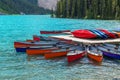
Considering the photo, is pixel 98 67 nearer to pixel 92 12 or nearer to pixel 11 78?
pixel 11 78

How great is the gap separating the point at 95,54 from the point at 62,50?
6.03 meters

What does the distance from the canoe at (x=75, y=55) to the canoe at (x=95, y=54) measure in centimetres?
102

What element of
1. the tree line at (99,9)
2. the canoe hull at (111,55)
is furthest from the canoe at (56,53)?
the tree line at (99,9)

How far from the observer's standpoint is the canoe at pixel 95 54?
46062 millimetres

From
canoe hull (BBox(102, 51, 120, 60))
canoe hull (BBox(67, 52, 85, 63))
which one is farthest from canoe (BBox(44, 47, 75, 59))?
canoe hull (BBox(102, 51, 120, 60))

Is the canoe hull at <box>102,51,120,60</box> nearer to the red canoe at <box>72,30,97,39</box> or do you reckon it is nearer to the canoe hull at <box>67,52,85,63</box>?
the canoe hull at <box>67,52,85,63</box>

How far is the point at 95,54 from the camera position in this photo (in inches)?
1850

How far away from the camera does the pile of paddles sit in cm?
4700

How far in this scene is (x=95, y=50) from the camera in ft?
166

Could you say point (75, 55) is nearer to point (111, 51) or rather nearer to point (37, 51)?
point (111, 51)

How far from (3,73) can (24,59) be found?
9383mm

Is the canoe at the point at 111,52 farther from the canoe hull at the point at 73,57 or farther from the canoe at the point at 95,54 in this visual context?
the canoe hull at the point at 73,57

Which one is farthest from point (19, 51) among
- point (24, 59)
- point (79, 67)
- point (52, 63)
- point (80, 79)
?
point (80, 79)

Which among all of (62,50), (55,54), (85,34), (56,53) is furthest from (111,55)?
(85,34)
